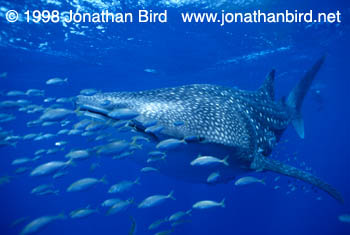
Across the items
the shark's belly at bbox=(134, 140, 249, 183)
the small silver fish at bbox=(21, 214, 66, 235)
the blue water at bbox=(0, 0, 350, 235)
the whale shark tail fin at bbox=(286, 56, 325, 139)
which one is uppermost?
the blue water at bbox=(0, 0, 350, 235)

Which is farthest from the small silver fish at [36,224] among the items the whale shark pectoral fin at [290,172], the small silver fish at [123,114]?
the whale shark pectoral fin at [290,172]

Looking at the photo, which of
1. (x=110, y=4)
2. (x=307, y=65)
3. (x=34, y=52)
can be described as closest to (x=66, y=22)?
(x=110, y=4)

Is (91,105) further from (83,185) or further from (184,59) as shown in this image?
(184,59)

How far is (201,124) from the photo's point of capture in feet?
13.2

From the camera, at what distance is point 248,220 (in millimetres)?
26703

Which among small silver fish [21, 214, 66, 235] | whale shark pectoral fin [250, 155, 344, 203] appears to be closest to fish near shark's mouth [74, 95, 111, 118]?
small silver fish [21, 214, 66, 235]

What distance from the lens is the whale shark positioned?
11.9 feet

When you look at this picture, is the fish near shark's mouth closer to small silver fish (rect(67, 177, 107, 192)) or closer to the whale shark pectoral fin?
small silver fish (rect(67, 177, 107, 192))

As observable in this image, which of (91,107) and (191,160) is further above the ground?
(91,107)

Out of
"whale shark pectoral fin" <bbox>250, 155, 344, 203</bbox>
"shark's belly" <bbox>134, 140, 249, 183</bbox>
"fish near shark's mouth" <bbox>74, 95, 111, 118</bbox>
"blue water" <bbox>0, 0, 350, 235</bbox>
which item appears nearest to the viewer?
"fish near shark's mouth" <bbox>74, 95, 111, 118</bbox>

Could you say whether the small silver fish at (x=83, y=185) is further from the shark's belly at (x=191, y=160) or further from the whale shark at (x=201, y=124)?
the whale shark at (x=201, y=124)

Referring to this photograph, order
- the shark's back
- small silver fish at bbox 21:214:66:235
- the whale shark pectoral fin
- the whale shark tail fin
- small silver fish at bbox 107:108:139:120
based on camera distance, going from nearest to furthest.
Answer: small silver fish at bbox 107:108:139:120
the shark's back
small silver fish at bbox 21:214:66:235
the whale shark pectoral fin
the whale shark tail fin

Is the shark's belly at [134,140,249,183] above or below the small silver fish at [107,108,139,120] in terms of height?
below

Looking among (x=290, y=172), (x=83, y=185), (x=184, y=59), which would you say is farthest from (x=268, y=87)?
(x=184, y=59)
